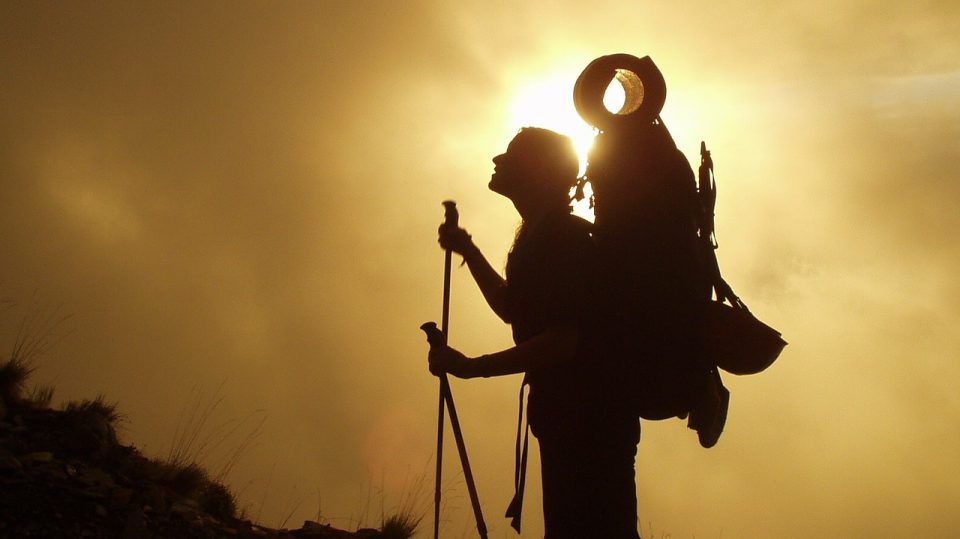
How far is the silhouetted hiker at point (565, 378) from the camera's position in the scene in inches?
112

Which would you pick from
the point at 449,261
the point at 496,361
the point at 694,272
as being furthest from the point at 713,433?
the point at 449,261

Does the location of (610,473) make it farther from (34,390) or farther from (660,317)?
(34,390)

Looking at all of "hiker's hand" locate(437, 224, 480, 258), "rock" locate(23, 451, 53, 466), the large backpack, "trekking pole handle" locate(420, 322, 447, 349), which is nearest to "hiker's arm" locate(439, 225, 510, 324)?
"hiker's hand" locate(437, 224, 480, 258)

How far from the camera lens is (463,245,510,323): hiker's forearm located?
371cm

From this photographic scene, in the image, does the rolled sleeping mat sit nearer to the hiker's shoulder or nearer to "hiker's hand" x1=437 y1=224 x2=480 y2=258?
the hiker's shoulder

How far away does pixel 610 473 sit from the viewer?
2.87 metres

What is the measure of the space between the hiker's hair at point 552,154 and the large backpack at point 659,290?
0.93 feet

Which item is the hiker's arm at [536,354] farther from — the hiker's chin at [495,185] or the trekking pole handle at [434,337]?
the hiker's chin at [495,185]

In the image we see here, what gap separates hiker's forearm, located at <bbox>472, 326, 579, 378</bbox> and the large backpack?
159mm

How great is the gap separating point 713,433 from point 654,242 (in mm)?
857

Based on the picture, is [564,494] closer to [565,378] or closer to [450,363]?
[565,378]

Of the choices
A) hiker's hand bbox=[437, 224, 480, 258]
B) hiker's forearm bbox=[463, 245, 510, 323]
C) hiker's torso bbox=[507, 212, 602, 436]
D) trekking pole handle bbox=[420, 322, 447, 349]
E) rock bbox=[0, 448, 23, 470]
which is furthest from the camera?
rock bbox=[0, 448, 23, 470]

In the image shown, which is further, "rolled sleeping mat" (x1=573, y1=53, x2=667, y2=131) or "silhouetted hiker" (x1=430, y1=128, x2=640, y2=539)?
"rolled sleeping mat" (x1=573, y1=53, x2=667, y2=131)

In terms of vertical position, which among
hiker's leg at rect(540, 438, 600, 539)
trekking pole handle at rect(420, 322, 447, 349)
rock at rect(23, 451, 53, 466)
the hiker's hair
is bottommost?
Answer: hiker's leg at rect(540, 438, 600, 539)
